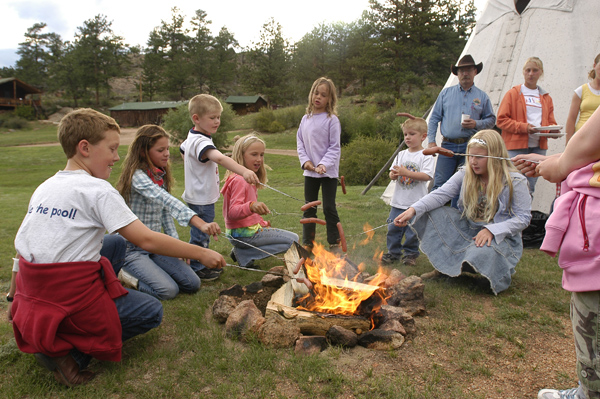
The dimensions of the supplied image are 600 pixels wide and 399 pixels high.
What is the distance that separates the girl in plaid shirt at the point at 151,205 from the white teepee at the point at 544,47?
19.1ft

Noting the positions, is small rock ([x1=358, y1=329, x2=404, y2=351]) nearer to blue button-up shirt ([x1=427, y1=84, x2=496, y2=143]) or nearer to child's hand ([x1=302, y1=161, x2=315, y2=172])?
child's hand ([x1=302, y1=161, x2=315, y2=172])

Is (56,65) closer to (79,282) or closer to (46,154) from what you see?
(46,154)

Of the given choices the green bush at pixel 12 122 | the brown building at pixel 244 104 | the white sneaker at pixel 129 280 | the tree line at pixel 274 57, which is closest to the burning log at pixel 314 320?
the white sneaker at pixel 129 280

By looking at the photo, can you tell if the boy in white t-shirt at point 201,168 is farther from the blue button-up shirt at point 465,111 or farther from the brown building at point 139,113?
the brown building at point 139,113

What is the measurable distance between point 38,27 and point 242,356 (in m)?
78.6

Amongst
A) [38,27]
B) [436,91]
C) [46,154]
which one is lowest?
[46,154]

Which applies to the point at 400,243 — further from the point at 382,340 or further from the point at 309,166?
the point at 382,340

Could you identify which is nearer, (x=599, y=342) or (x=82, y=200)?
(x=599, y=342)

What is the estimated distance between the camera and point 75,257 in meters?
2.42

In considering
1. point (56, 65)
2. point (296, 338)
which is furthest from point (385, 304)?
point (56, 65)

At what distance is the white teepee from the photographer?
22.5 feet

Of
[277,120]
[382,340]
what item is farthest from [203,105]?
[277,120]

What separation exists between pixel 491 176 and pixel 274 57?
5047cm

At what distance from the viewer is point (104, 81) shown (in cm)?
4903
